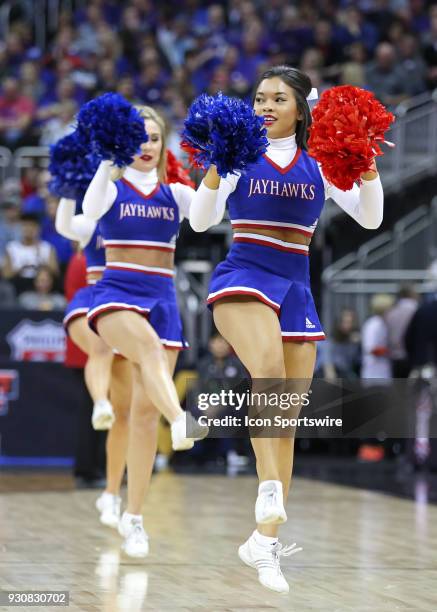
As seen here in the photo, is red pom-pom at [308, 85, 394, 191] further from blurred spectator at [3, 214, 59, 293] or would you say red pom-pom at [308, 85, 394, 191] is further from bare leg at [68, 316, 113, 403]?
blurred spectator at [3, 214, 59, 293]

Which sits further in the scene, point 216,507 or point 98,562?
point 216,507

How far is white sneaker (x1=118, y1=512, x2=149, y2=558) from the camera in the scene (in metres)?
5.54

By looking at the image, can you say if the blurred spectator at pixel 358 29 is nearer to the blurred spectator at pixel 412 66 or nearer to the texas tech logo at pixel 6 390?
the blurred spectator at pixel 412 66

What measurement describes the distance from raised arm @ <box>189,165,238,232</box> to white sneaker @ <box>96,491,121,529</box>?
2403mm

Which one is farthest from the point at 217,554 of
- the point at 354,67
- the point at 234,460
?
the point at 354,67

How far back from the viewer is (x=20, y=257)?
11547mm

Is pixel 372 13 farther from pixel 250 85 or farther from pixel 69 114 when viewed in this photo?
pixel 69 114

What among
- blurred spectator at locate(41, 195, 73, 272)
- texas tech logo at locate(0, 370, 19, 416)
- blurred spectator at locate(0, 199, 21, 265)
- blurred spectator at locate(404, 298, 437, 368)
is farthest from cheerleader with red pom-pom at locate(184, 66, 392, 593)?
blurred spectator at locate(0, 199, 21, 265)

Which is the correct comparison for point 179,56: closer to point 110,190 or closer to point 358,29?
point 358,29

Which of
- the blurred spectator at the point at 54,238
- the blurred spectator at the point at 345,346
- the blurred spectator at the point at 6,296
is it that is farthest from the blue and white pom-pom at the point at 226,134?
the blurred spectator at the point at 345,346

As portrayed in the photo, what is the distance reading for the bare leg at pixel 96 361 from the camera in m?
7.04

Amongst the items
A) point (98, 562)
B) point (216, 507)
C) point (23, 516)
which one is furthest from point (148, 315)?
point (216, 507)

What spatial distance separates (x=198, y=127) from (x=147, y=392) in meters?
1.42

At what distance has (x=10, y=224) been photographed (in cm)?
1265
